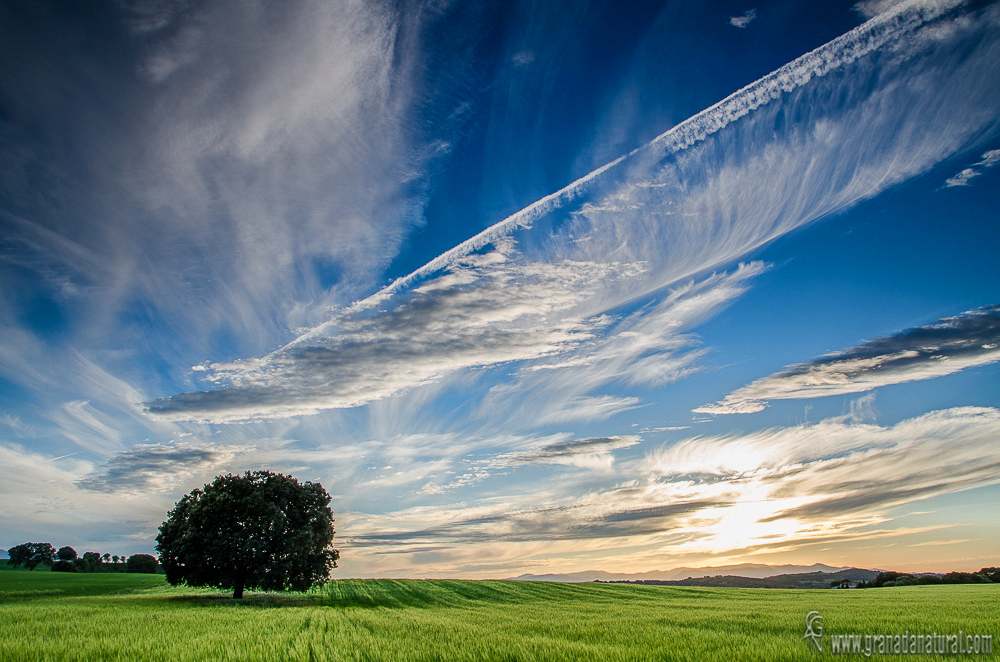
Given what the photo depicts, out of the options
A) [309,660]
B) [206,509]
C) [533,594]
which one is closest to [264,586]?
[206,509]

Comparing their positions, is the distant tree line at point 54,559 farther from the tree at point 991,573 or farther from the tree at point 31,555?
the tree at point 991,573

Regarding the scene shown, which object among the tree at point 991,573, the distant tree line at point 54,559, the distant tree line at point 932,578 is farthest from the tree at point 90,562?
the tree at point 991,573

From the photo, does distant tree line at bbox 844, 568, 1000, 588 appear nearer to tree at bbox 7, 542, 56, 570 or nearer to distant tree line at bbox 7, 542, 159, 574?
distant tree line at bbox 7, 542, 159, 574

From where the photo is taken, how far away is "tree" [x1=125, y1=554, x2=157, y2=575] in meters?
122

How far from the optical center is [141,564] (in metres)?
122

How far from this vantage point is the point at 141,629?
50.4ft

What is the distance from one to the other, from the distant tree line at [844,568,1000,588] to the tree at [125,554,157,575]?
516ft

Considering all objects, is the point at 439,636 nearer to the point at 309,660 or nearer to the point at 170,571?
the point at 309,660

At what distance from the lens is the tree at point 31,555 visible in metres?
131

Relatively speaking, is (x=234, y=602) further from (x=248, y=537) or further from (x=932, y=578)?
(x=932, y=578)

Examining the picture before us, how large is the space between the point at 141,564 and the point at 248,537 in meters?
121

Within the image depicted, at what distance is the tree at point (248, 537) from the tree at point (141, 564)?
112 meters

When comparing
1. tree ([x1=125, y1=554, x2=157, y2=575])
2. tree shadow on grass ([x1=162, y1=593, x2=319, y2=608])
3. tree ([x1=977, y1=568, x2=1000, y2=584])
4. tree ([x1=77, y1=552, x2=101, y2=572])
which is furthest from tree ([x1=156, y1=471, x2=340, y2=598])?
tree ([x1=77, y1=552, x2=101, y2=572])

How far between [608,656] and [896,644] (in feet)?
23.4
